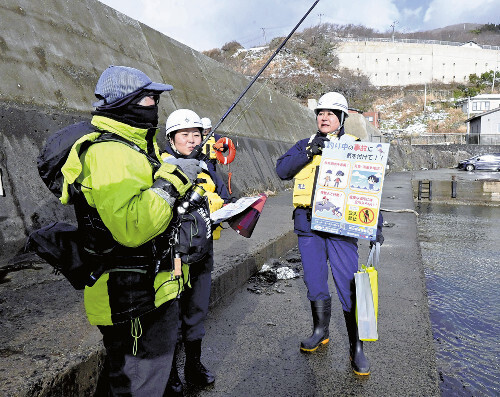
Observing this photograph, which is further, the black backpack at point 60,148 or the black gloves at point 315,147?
the black gloves at point 315,147

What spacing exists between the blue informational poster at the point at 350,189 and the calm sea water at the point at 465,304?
5.34 ft

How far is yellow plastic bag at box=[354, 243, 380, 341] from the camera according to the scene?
263cm

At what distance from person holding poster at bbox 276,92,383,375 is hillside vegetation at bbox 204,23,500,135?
54.0 metres

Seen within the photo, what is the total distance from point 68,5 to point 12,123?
3595 mm

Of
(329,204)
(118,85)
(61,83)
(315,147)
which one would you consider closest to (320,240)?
(329,204)

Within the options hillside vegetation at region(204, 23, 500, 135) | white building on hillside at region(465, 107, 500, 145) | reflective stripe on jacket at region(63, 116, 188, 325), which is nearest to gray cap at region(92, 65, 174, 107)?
reflective stripe on jacket at region(63, 116, 188, 325)

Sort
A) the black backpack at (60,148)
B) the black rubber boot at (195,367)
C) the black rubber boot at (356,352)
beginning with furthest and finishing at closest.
Result: 1. the black rubber boot at (356,352)
2. the black rubber boot at (195,367)
3. the black backpack at (60,148)

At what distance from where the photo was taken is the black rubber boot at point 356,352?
2.72 meters

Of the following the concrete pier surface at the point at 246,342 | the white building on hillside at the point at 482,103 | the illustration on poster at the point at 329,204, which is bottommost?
the concrete pier surface at the point at 246,342

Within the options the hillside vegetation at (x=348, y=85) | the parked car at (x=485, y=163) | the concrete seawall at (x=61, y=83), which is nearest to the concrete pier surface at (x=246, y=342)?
the concrete seawall at (x=61, y=83)

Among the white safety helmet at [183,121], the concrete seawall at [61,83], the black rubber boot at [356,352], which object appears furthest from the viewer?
the concrete seawall at [61,83]

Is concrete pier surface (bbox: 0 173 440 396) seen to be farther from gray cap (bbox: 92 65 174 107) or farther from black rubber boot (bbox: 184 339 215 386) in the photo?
gray cap (bbox: 92 65 174 107)

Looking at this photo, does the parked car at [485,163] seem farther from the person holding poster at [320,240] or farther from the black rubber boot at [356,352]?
the black rubber boot at [356,352]

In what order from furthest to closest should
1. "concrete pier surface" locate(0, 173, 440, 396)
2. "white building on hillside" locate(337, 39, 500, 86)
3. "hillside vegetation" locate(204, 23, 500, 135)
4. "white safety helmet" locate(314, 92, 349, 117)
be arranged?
"white building on hillside" locate(337, 39, 500, 86), "hillside vegetation" locate(204, 23, 500, 135), "white safety helmet" locate(314, 92, 349, 117), "concrete pier surface" locate(0, 173, 440, 396)
